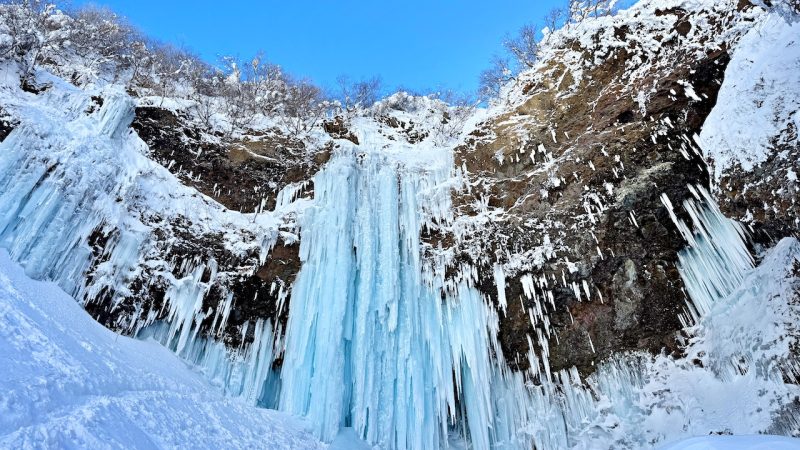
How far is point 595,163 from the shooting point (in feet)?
31.4

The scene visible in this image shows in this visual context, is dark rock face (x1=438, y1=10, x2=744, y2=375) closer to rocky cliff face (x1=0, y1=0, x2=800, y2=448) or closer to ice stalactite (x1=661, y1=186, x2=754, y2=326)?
rocky cliff face (x1=0, y1=0, x2=800, y2=448)

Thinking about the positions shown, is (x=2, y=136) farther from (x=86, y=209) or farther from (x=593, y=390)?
(x=593, y=390)

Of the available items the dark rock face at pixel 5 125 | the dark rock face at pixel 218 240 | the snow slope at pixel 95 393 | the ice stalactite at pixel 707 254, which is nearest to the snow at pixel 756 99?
the ice stalactite at pixel 707 254

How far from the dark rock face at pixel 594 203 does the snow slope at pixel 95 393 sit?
5801mm

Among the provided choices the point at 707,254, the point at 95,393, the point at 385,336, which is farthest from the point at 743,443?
the point at 385,336

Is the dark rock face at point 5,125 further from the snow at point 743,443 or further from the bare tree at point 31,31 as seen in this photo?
the snow at point 743,443

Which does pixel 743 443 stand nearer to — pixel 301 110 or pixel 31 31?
pixel 301 110

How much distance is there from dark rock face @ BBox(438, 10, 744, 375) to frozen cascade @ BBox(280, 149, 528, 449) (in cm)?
84

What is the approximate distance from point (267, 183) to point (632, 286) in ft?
30.7

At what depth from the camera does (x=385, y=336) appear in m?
10.1

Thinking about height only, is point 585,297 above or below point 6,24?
below

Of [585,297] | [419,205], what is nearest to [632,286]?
[585,297]

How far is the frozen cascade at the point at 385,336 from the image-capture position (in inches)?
370

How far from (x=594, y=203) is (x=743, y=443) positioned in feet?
21.9
